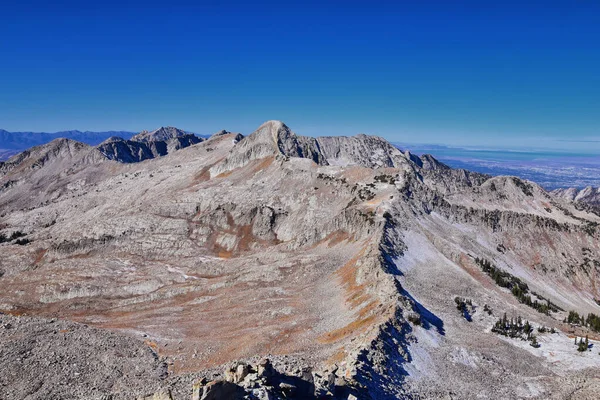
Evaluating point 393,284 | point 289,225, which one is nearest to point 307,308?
point 393,284

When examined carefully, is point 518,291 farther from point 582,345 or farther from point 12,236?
point 12,236

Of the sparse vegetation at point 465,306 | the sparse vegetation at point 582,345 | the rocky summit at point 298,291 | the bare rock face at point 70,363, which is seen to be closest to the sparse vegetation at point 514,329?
the rocky summit at point 298,291

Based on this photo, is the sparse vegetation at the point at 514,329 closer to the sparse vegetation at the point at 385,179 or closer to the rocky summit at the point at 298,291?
the rocky summit at the point at 298,291

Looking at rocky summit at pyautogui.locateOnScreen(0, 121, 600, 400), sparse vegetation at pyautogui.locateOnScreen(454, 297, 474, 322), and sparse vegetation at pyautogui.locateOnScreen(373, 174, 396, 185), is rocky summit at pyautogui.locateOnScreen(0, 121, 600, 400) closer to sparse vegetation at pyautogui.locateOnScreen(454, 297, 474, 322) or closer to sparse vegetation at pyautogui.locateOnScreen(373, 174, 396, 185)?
sparse vegetation at pyautogui.locateOnScreen(454, 297, 474, 322)

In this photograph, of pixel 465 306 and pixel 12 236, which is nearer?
pixel 465 306

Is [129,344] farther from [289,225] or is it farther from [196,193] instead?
[196,193]

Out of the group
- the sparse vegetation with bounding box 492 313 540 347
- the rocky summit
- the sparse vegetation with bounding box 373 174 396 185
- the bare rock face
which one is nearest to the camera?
the bare rock face

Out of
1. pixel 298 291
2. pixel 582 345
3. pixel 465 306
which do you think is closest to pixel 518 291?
pixel 465 306

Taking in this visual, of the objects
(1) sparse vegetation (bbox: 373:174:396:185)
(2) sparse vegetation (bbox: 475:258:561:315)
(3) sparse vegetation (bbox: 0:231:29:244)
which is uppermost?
(1) sparse vegetation (bbox: 373:174:396:185)

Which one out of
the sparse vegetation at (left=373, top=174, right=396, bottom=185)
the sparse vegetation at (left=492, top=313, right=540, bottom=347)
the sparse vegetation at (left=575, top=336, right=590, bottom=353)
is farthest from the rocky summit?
the sparse vegetation at (left=373, top=174, right=396, bottom=185)
